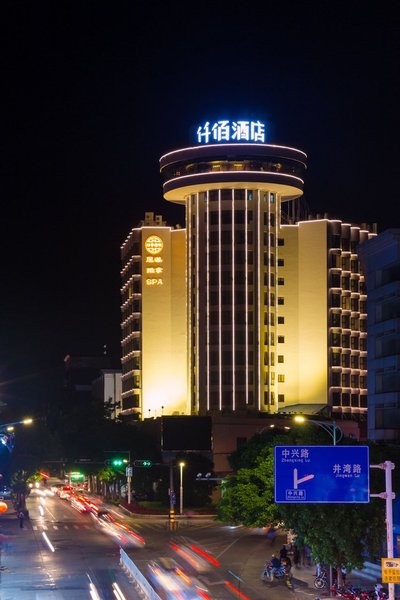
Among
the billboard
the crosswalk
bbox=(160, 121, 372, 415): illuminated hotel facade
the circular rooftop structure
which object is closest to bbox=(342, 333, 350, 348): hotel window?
bbox=(160, 121, 372, 415): illuminated hotel facade

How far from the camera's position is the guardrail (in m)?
59.2

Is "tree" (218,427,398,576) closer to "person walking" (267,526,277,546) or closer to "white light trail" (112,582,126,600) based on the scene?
"white light trail" (112,582,126,600)

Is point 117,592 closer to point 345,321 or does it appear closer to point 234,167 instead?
point 234,167

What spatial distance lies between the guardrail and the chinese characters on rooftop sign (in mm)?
112821

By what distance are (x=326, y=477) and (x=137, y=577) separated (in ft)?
64.1

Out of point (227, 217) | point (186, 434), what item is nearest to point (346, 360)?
point (227, 217)

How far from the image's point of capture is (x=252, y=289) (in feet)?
623

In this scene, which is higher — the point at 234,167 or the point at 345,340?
the point at 234,167

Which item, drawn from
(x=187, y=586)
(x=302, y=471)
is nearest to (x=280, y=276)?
(x=187, y=586)

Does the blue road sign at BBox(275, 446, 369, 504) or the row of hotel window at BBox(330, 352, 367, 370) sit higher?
the row of hotel window at BBox(330, 352, 367, 370)

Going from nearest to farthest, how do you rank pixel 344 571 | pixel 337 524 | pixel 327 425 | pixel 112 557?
pixel 337 524 → pixel 344 571 → pixel 327 425 → pixel 112 557

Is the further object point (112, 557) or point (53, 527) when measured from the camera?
point (53, 527)

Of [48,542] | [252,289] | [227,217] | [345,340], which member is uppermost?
[227,217]

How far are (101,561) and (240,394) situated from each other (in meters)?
107
